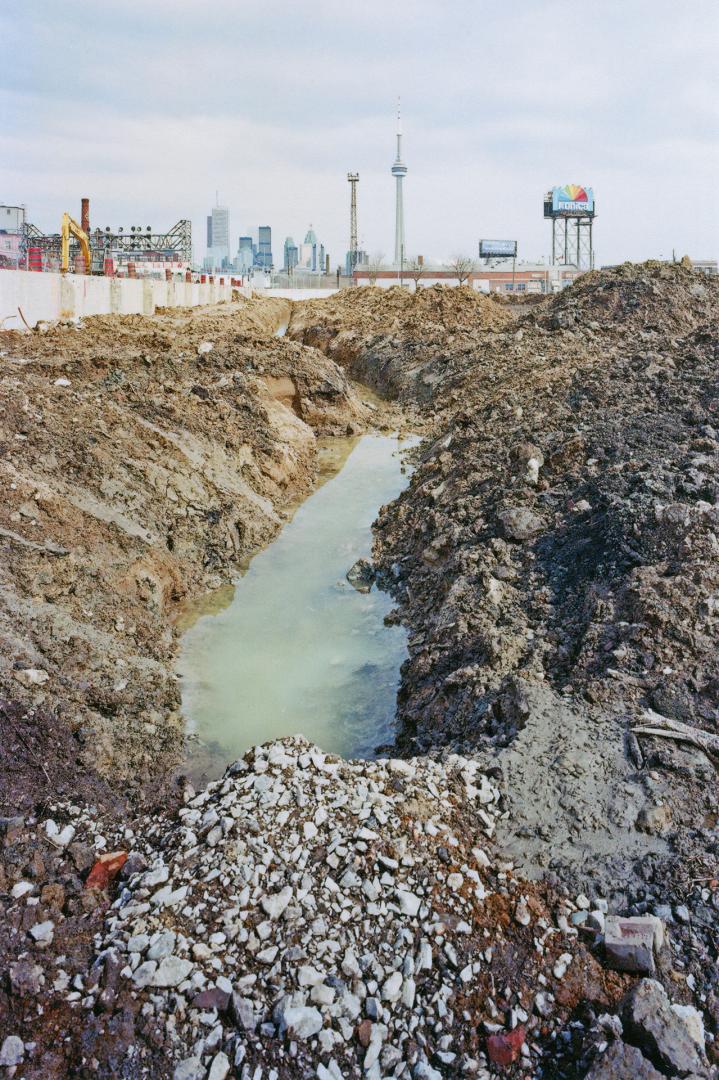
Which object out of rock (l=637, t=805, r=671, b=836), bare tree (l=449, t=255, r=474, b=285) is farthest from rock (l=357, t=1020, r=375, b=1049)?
bare tree (l=449, t=255, r=474, b=285)

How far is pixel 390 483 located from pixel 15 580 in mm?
9389

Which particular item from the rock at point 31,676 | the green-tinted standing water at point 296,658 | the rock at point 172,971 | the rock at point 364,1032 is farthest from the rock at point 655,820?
the rock at point 31,676

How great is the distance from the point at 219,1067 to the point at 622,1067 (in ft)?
6.28

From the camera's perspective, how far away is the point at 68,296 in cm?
2184

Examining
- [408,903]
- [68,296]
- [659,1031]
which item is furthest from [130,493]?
[68,296]

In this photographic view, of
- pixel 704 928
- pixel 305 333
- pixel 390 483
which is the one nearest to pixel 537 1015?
pixel 704 928

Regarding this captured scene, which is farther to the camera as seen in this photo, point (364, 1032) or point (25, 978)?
point (25, 978)

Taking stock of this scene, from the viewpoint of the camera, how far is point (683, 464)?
9.51 metres

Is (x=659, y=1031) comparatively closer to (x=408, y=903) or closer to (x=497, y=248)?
(x=408, y=903)

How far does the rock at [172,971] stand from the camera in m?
4.12

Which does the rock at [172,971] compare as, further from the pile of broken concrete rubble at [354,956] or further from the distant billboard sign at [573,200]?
the distant billboard sign at [573,200]

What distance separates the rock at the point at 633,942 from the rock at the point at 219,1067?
82.0 inches

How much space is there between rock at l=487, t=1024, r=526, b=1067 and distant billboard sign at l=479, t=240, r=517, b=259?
82567mm

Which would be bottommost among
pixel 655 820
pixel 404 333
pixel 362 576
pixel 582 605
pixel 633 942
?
pixel 633 942
